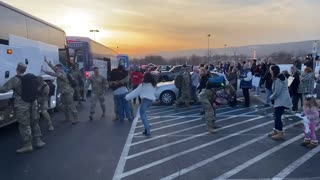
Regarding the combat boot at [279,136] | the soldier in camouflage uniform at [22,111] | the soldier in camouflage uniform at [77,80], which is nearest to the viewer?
the soldier in camouflage uniform at [22,111]

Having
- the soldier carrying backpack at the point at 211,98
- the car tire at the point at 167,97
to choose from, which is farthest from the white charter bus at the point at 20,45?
the soldier carrying backpack at the point at 211,98

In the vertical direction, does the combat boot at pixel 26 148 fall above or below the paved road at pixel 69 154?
above

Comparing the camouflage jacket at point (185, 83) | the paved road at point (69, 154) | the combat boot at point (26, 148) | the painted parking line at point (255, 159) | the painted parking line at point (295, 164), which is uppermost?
the camouflage jacket at point (185, 83)

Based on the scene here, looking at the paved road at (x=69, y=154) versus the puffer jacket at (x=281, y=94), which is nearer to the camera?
the paved road at (x=69, y=154)

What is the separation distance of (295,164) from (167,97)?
32.9 ft

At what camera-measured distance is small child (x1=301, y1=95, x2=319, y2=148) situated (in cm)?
801

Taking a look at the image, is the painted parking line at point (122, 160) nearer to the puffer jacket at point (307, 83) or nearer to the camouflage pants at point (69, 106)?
the camouflage pants at point (69, 106)

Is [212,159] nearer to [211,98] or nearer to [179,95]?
[211,98]

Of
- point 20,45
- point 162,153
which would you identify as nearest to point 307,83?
point 162,153

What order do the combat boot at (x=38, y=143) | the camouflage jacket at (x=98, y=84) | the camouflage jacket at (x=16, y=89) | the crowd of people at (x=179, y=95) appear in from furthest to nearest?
1. the camouflage jacket at (x=98, y=84)
2. the combat boot at (x=38, y=143)
3. the crowd of people at (x=179, y=95)
4. the camouflage jacket at (x=16, y=89)

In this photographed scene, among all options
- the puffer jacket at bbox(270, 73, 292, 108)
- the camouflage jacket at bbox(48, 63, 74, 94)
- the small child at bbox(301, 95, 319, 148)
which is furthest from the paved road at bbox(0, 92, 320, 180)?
the camouflage jacket at bbox(48, 63, 74, 94)

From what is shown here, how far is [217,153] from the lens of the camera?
24.7 ft

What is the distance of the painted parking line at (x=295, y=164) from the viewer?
600 cm

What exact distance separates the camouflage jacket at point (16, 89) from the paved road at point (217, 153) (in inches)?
94.3
